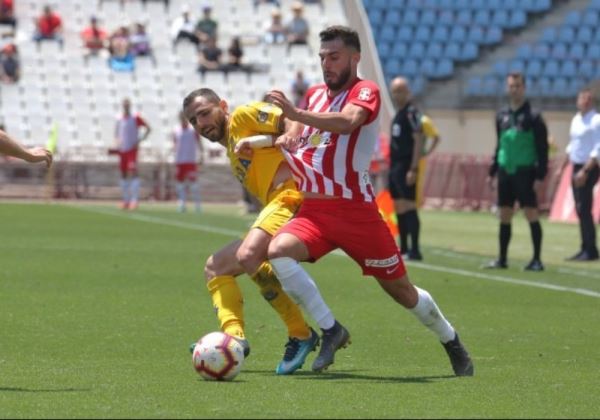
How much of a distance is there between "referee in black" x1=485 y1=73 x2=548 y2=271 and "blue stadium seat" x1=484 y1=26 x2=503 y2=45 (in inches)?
916

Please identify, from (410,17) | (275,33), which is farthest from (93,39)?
(410,17)

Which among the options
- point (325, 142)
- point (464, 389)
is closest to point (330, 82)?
point (325, 142)

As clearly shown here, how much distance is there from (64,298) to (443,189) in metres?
22.2

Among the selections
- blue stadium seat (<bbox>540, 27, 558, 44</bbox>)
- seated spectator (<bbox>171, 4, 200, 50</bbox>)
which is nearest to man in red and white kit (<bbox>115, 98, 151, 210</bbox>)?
seated spectator (<bbox>171, 4, 200, 50</bbox>)

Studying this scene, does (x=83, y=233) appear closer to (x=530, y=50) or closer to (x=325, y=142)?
(x=325, y=142)

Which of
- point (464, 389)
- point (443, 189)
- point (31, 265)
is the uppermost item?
point (464, 389)

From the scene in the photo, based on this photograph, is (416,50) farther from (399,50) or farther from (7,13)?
(7,13)

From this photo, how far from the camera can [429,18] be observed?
40625 mm

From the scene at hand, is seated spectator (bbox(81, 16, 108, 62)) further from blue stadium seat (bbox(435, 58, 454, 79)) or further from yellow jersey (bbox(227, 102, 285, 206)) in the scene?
yellow jersey (bbox(227, 102, 285, 206))

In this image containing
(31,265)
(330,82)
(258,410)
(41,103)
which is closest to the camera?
(258,410)

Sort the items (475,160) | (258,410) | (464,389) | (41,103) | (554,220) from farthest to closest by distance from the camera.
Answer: (41,103)
(475,160)
(554,220)
(464,389)
(258,410)

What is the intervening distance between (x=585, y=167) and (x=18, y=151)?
11877 mm

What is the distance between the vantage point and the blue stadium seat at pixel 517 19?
133 feet

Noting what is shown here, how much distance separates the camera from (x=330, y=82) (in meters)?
8.59
